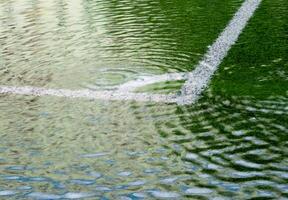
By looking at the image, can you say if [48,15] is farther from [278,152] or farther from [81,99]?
[278,152]

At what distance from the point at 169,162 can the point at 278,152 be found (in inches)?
24.5

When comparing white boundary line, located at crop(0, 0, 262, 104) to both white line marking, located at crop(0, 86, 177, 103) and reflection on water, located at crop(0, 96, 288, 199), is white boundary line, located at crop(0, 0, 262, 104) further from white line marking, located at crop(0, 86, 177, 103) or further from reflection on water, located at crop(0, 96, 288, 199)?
reflection on water, located at crop(0, 96, 288, 199)

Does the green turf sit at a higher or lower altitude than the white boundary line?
higher

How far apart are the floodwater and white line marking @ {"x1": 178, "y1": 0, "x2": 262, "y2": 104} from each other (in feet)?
0.34

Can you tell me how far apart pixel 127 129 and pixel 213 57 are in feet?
5.15

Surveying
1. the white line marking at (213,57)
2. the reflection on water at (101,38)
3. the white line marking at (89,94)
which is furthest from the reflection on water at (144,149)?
the reflection on water at (101,38)

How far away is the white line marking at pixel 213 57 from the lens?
4.00 meters

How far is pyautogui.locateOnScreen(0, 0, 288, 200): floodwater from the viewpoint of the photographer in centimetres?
277

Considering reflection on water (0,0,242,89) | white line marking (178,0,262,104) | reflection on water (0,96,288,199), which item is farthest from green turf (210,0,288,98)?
reflection on water (0,0,242,89)

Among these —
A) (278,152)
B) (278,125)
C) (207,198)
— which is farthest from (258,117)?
(207,198)

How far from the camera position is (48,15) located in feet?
21.0

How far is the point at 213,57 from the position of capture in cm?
470

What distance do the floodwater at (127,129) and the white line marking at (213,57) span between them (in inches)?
4.1

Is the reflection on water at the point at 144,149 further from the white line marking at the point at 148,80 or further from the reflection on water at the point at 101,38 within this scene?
the reflection on water at the point at 101,38
